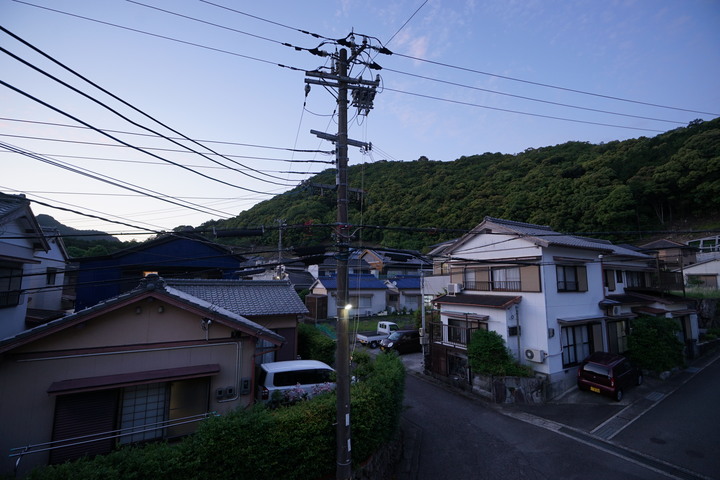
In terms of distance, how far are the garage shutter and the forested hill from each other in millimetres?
20415

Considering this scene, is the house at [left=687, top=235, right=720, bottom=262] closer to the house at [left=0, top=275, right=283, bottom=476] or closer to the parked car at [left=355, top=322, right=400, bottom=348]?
the parked car at [left=355, top=322, right=400, bottom=348]

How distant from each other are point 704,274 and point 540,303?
30012 millimetres

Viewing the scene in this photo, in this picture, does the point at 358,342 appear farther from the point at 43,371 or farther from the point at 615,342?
the point at 43,371

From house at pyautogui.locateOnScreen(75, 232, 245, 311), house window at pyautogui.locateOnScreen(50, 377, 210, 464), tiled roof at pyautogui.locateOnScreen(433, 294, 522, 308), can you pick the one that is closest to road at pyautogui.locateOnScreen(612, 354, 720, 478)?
tiled roof at pyautogui.locateOnScreen(433, 294, 522, 308)

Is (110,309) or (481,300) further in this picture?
(481,300)

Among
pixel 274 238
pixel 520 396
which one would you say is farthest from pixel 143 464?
pixel 274 238

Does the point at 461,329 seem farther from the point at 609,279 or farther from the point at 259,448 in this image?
the point at 259,448

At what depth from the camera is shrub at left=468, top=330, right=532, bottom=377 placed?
1477 cm

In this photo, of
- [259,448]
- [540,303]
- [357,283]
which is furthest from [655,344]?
[357,283]

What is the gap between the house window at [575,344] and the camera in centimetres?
1600

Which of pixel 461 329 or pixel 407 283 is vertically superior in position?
pixel 407 283

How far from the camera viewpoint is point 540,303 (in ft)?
50.2

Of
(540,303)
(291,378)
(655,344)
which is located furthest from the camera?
(655,344)

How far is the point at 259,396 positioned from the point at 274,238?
44.4 meters
